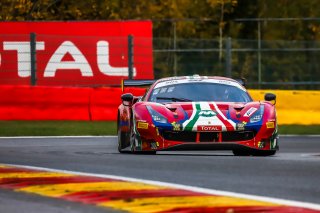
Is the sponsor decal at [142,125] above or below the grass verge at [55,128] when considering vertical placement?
above

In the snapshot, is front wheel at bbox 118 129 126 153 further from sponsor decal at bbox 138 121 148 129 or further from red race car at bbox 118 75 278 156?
sponsor decal at bbox 138 121 148 129

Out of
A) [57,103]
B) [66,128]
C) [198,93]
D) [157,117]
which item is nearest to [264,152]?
[198,93]

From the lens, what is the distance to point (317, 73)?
3322cm

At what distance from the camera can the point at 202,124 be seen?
1433cm

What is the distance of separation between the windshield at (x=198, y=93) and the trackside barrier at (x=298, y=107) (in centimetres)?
792

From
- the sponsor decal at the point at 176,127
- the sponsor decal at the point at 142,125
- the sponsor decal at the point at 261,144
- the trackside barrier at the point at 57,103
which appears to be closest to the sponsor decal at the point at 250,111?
the sponsor decal at the point at 261,144

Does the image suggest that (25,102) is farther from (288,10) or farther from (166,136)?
(288,10)

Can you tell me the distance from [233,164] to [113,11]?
29276mm

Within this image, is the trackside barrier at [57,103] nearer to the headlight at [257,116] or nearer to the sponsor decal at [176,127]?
the headlight at [257,116]

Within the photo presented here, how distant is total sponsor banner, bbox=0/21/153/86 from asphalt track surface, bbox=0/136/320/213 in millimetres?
10769

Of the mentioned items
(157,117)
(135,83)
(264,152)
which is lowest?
(264,152)

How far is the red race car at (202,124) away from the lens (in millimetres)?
14344

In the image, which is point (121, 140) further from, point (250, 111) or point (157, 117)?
point (250, 111)

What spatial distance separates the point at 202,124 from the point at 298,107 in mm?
9908
